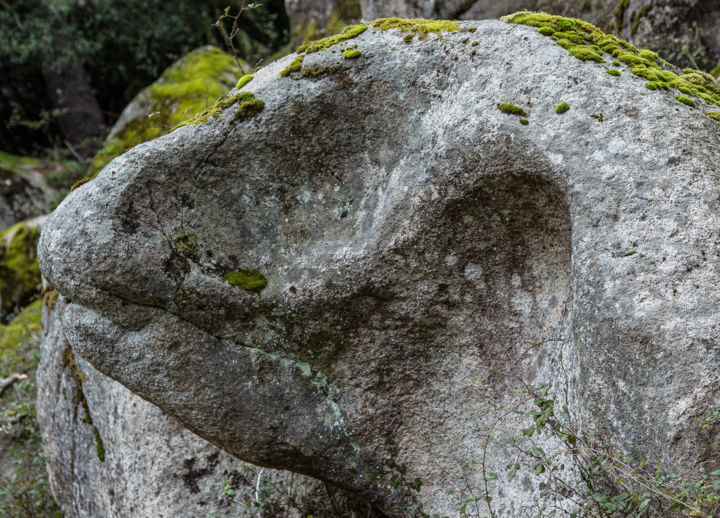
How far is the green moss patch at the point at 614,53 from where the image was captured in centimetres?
297

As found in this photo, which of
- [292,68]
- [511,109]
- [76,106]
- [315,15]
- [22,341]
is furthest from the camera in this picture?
[76,106]

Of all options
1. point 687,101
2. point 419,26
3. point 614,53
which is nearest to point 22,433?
point 419,26

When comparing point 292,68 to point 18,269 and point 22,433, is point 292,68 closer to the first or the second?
point 22,433

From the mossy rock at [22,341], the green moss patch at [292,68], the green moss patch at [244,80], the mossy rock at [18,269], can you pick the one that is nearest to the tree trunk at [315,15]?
the mossy rock at [18,269]

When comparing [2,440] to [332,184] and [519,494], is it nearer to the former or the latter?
[332,184]

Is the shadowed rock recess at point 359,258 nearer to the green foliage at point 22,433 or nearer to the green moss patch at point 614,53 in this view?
the green moss patch at point 614,53

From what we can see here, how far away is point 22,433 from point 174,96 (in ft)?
15.4

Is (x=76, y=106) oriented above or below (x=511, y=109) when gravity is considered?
below

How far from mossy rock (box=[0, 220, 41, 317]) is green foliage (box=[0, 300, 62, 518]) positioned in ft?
3.00

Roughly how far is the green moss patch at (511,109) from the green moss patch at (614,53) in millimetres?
407

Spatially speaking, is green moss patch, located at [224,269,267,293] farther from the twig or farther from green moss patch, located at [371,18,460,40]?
the twig

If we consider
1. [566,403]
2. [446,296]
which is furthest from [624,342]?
[446,296]

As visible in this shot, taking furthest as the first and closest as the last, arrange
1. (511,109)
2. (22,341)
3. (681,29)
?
(22,341) → (681,29) → (511,109)

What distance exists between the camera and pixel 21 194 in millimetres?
11250
